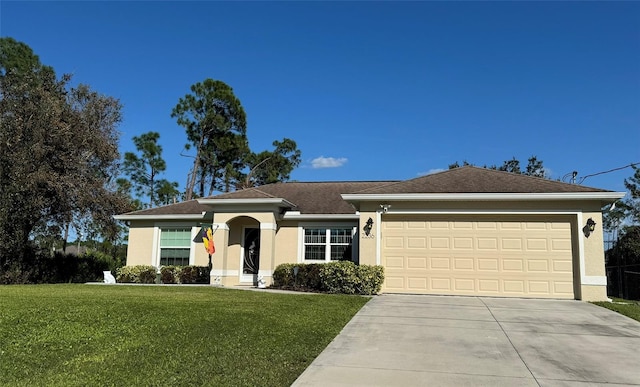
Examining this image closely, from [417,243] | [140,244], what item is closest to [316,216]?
[417,243]

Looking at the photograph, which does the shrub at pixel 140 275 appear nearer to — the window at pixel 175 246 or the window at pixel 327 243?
the window at pixel 175 246

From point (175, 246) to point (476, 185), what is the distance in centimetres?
1218

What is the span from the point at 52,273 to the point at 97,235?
3.67 metres

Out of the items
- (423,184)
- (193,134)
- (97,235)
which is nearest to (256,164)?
(193,134)

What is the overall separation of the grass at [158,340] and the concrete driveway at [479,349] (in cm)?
52

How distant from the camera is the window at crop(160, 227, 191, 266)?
1897 centimetres

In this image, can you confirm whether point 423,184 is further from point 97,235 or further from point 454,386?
point 97,235

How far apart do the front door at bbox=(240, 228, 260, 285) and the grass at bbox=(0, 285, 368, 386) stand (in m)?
7.48

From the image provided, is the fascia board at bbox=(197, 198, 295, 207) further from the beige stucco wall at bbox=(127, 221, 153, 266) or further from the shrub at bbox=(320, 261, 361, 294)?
the beige stucco wall at bbox=(127, 221, 153, 266)

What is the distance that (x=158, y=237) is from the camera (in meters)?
19.4

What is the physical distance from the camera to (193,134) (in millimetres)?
36250

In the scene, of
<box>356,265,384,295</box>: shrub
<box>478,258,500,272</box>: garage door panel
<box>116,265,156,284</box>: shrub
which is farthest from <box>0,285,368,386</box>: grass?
<box>116,265,156,284</box>: shrub

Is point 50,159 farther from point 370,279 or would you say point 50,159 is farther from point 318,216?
point 370,279

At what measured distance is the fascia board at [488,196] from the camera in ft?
42.4
